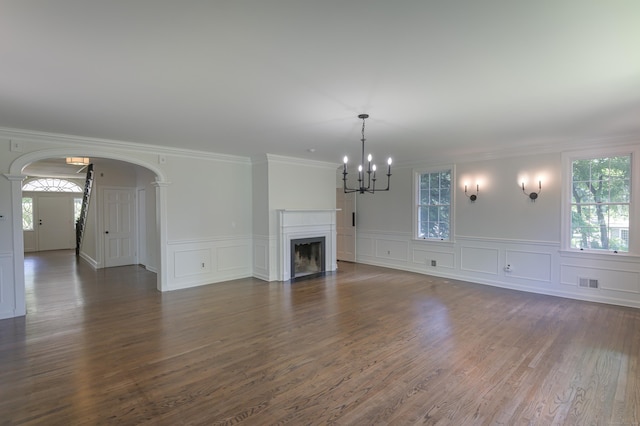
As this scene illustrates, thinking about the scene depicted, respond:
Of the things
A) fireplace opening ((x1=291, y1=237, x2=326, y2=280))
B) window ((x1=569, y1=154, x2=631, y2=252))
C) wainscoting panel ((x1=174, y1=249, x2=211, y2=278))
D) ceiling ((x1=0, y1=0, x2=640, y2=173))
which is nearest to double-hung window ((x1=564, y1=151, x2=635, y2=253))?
window ((x1=569, y1=154, x2=631, y2=252))

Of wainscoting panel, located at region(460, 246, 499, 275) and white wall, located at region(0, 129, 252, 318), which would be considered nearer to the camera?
white wall, located at region(0, 129, 252, 318)

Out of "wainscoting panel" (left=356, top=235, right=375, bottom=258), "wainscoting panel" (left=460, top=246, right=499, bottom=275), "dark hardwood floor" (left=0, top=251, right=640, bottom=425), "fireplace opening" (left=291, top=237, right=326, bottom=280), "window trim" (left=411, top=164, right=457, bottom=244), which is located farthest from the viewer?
"wainscoting panel" (left=356, top=235, right=375, bottom=258)

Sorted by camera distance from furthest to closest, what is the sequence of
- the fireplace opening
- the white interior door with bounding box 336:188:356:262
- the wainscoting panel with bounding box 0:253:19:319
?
1. the white interior door with bounding box 336:188:356:262
2. the fireplace opening
3. the wainscoting panel with bounding box 0:253:19:319

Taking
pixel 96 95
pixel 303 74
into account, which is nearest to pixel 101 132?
pixel 96 95

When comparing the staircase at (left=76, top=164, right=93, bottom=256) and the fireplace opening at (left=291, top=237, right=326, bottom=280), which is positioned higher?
the staircase at (left=76, top=164, right=93, bottom=256)

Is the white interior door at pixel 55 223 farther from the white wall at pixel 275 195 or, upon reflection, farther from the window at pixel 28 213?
the white wall at pixel 275 195

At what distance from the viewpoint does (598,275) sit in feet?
17.0

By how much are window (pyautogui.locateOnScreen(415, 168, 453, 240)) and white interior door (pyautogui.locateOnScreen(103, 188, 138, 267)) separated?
7.32 metres

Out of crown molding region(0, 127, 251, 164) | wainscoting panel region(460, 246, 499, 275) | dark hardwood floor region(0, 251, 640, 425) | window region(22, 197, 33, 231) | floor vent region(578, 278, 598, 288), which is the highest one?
crown molding region(0, 127, 251, 164)

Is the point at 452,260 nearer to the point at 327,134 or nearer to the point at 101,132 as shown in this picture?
the point at 327,134

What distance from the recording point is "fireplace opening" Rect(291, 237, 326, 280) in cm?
721

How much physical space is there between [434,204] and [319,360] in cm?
501

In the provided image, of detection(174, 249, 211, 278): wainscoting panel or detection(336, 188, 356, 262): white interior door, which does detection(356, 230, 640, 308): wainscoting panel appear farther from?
detection(174, 249, 211, 278): wainscoting panel

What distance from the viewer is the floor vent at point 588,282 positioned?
521 centimetres
